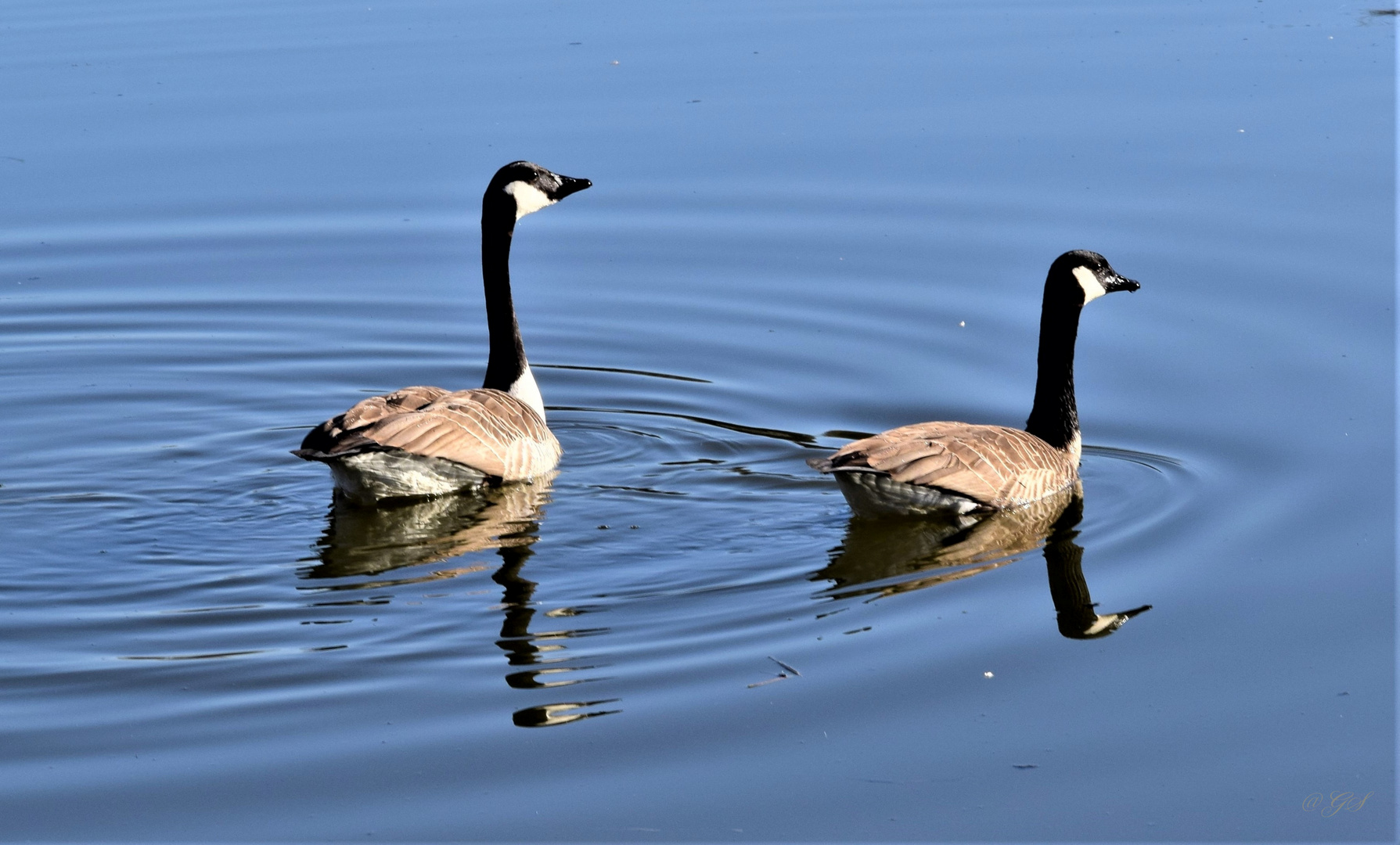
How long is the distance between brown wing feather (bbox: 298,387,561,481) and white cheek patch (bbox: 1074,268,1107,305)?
334cm

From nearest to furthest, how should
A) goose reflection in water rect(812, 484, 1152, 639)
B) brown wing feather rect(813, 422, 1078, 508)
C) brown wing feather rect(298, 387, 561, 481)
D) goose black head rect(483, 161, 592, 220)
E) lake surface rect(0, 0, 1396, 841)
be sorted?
1. lake surface rect(0, 0, 1396, 841)
2. goose reflection in water rect(812, 484, 1152, 639)
3. brown wing feather rect(813, 422, 1078, 508)
4. brown wing feather rect(298, 387, 561, 481)
5. goose black head rect(483, 161, 592, 220)

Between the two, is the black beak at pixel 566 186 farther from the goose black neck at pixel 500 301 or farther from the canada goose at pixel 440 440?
the canada goose at pixel 440 440

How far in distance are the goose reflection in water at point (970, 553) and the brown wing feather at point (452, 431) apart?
2026mm

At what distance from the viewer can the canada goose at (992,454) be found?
350 inches

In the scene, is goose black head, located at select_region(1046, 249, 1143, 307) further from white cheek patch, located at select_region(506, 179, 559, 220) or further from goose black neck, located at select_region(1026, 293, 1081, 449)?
white cheek patch, located at select_region(506, 179, 559, 220)

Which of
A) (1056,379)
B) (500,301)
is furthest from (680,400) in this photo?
(1056,379)

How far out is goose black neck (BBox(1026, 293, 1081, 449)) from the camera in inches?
391

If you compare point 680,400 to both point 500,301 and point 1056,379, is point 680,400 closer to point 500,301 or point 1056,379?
point 500,301

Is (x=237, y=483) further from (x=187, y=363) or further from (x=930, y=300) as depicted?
(x=930, y=300)

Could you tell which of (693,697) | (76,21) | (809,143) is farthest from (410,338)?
(76,21)

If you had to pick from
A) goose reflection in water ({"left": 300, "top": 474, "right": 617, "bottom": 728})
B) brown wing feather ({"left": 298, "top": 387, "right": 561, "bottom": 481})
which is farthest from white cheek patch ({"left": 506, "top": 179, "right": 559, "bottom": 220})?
goose reflection in water ({"left": 300, "top": 474, "right": 617, "bottom": 728})

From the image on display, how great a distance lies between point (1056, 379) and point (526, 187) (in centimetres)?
377

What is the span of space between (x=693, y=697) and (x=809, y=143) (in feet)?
32.7

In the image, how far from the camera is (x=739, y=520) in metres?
9.30
